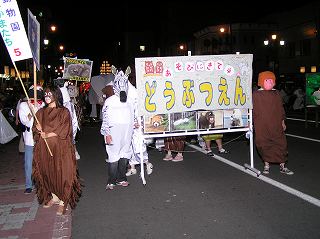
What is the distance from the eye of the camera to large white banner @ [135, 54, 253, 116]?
7.43 m

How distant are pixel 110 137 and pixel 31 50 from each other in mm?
2007

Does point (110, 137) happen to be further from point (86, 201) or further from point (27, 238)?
point (27, 238)

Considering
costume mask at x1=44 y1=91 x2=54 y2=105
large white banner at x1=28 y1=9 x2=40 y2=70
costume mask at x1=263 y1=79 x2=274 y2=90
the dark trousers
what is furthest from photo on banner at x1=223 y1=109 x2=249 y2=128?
large white banner at x1=28 y1=9 x2=40 y2=70

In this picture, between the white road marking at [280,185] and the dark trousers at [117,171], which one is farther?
the dark trousers at [117,171]

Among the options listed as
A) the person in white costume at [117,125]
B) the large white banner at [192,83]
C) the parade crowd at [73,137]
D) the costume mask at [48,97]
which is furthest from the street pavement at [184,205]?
the costume mask at [48,97]

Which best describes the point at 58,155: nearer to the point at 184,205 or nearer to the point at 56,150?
the point at 56,150

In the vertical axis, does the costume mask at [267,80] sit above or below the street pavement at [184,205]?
above

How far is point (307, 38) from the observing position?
4091cm

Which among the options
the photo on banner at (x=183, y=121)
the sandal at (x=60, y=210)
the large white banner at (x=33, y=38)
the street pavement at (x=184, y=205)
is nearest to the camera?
the street pavement at (x=184, y=205)

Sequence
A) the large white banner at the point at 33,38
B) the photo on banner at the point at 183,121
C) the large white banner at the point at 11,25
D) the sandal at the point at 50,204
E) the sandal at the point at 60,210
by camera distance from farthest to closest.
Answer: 1. the photo on banner at the point at 183,121
2. the sandal at the point at 50,204
3. the large white banner at the point at 33,38
4. the sandal at the point at 60,210
5. the large white banner at the point at 11,25

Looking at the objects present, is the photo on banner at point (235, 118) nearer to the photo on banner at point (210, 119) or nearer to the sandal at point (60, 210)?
the photo on banner at point (210, 119)

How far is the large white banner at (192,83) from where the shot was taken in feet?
24.4

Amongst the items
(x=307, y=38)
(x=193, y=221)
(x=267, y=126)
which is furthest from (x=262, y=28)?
(x=193, y=221)

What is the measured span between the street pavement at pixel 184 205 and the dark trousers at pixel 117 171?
0.22 m
